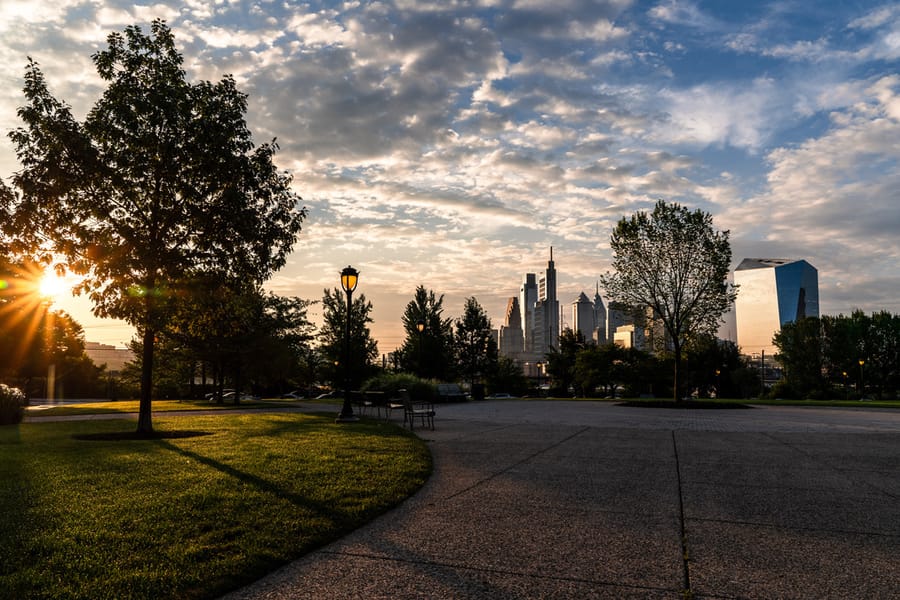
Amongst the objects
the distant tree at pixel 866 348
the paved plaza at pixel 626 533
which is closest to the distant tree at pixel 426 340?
the paved plaza at pixel 626 533

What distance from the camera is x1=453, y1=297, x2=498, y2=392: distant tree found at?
6378 cm

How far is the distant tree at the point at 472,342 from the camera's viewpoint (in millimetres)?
63781

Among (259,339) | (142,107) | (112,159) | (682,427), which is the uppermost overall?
(142,107)

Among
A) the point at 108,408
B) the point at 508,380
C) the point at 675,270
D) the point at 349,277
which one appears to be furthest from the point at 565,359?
the point at 349,277

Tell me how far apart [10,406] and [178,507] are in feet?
49.7

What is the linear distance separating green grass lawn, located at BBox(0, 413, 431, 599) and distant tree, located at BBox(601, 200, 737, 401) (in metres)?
23.3

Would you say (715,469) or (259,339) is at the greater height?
(259,339)

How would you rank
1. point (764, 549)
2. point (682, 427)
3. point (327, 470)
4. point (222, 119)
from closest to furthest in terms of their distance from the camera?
point (764, 549) → point (327, 470) → point (222, 119) → point (682, 427)

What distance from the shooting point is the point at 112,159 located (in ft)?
44.9

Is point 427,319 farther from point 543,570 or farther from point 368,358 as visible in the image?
point 543,570

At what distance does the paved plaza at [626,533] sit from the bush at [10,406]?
15044mm

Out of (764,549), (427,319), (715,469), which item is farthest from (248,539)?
(427,319)

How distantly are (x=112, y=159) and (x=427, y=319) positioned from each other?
141 feet

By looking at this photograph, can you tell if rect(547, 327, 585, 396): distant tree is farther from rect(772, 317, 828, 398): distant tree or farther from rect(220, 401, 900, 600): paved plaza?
rect(220, 401, 900, 600): paved plaza
